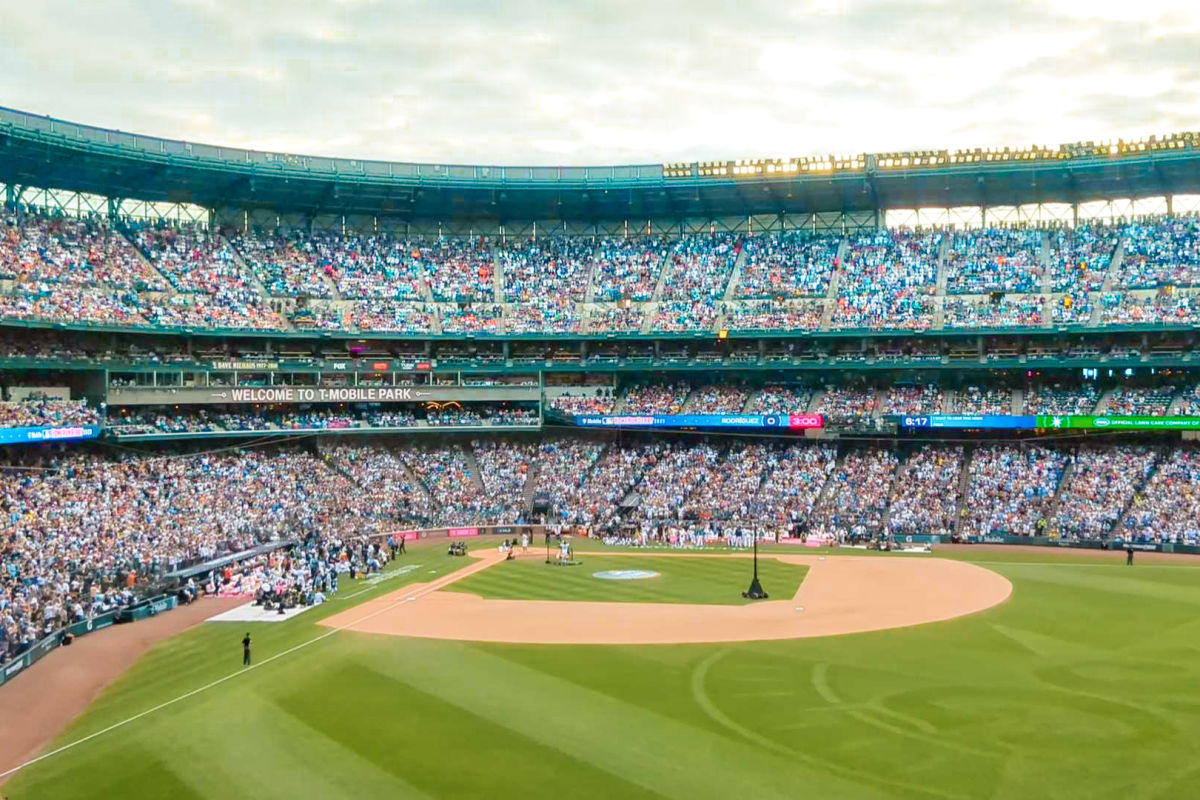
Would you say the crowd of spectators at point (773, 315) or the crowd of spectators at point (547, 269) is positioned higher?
the crowd of spectators at point (547, 269)

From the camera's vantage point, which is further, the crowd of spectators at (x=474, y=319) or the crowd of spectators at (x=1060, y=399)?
the crowd of spectators at (x=474, y=319)

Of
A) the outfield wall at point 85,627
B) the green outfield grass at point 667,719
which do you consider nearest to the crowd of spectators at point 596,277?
the outfield wall at point 85,627

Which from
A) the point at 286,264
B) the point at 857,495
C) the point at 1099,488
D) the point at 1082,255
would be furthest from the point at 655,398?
the point at 1082,255

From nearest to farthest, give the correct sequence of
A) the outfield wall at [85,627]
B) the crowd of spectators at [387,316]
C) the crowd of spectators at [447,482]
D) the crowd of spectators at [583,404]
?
the outfield wall at [85,627]
the crowd of spectators at [447,482]
the crowd of spectators at [387,316]
the crowd of spectators at [583,404]

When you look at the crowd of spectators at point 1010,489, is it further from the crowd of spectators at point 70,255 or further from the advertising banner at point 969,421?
the crowd of spectators at point 70,255

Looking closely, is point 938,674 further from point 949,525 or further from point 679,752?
point 949,525

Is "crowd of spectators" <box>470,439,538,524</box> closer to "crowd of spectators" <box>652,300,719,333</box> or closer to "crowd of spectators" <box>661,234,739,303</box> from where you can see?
"crowd of spectators" <box>652,300,719,333</box>

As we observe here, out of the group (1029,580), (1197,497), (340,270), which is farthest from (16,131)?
(1197,497)
